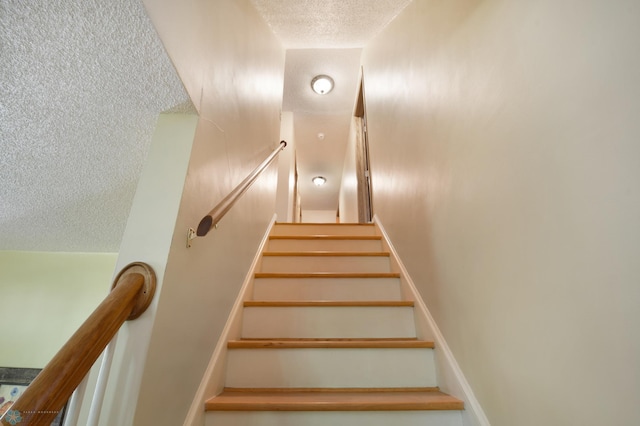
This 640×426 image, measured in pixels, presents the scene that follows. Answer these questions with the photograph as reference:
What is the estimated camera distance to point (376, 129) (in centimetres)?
287

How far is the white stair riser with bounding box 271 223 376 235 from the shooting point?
2.74 m

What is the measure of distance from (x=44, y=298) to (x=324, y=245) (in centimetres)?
187

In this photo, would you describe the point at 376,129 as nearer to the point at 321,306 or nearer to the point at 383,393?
the point at 321,306

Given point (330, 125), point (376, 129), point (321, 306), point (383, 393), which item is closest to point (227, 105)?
point (321, 306)

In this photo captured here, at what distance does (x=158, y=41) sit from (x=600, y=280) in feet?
3.58

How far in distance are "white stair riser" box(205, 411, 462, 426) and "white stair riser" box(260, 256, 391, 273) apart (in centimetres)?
103

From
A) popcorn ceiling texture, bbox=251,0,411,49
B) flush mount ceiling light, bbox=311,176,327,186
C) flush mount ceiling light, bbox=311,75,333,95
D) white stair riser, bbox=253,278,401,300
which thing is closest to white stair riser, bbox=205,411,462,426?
white stair riser, bbox=253,278,401,300

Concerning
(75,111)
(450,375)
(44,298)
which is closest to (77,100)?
(75,111)

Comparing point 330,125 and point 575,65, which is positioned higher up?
point 330,125

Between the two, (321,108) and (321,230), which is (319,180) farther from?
(321,230)

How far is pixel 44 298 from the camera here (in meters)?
1.96

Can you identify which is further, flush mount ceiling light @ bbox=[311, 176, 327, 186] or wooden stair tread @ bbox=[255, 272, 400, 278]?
flush mount ceiling light @ bbox=[311, 176, 327, 186]

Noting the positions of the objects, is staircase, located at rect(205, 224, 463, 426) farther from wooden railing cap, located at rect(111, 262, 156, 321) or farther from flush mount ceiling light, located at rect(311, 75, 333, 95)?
flush mount ceiling light, located at rect(311, 75, 333, 95)

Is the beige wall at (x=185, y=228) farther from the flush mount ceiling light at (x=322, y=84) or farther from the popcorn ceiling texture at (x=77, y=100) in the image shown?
the flush mount ceiling light at (x=322, y=84)
